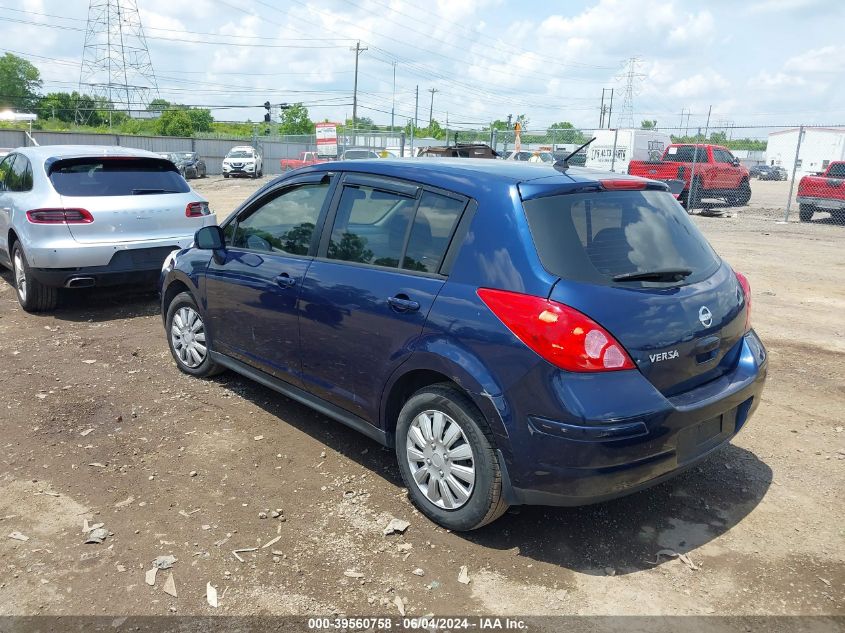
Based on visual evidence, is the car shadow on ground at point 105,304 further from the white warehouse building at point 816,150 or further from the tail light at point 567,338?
the white warehouse building at point 816,150

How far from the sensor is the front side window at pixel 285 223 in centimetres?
405

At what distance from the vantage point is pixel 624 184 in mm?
3398

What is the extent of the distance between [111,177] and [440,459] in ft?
17.9

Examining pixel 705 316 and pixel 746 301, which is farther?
pixel 746 301

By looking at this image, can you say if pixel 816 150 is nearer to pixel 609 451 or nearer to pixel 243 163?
pixel 243 163

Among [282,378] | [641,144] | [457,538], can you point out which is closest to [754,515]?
[457,538]

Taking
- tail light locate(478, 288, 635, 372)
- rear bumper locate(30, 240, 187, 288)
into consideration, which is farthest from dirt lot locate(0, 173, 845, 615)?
rear bumper locate(30, 240, 187, 288)

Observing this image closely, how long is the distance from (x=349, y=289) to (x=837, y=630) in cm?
260

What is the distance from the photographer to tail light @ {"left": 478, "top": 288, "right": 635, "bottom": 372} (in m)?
2.74

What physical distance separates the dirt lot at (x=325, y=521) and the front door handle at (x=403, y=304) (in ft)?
3.49

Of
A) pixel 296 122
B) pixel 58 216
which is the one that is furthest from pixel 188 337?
pixel 296 122

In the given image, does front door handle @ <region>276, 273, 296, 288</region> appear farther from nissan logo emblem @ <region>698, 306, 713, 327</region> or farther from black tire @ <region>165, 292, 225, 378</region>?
nissan logo emblem @ <region>698, 306, 713, 327</region>

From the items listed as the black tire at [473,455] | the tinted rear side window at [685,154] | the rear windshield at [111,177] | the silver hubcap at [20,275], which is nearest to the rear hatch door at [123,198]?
the rear windshield at [111,177]

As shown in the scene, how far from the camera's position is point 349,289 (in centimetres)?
358
